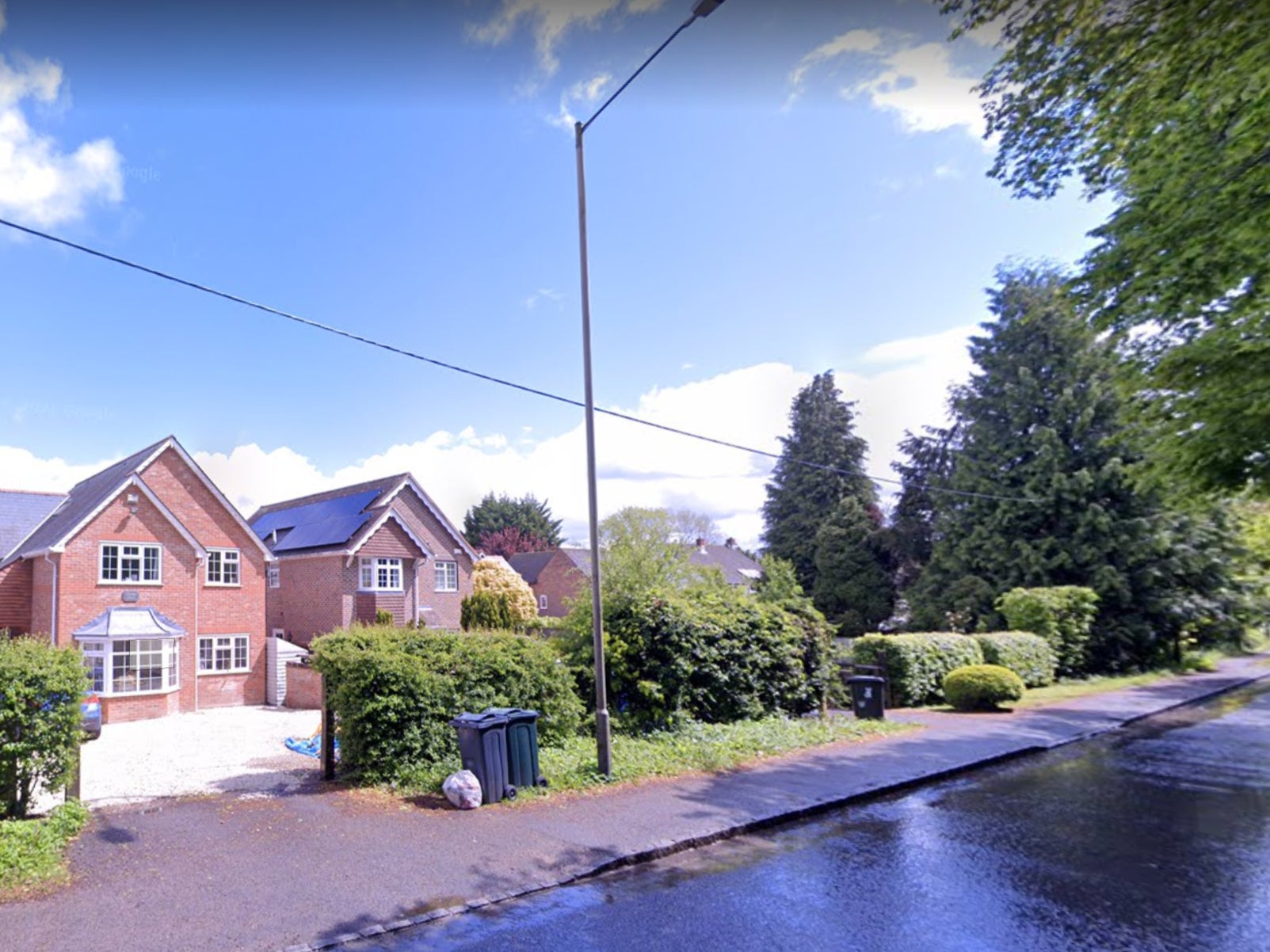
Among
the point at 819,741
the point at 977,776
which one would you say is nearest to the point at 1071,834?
the point at 977,776

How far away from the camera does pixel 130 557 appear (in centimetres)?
2297

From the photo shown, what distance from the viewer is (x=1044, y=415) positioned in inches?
1214

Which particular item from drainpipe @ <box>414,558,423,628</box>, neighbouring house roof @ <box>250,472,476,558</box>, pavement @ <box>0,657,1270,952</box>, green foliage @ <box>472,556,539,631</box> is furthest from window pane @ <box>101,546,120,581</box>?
pavement @ <box>0,657,1270,952</box>

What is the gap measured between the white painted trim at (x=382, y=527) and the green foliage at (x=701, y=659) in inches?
774

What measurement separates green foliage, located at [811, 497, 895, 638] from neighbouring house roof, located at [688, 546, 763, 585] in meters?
13.8

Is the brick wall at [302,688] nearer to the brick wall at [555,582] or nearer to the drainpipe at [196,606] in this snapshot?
the drainpipe at [196,606]

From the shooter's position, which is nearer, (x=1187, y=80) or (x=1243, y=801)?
(x=1187, y=80)

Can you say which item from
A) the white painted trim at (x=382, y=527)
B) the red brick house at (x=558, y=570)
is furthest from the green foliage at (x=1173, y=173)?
the red brick house at (x=558, y=570)

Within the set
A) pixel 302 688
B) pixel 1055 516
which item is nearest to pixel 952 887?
pixel 302 688

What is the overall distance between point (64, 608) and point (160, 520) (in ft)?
11.9

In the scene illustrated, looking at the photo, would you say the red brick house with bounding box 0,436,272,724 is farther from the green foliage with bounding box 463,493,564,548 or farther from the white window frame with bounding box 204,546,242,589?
the green foliage with bounding box 463,493,564,548

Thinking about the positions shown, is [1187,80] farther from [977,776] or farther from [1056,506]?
[1056,506]

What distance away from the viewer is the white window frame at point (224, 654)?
79.1 feet

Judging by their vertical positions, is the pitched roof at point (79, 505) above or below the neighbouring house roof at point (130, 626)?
above
